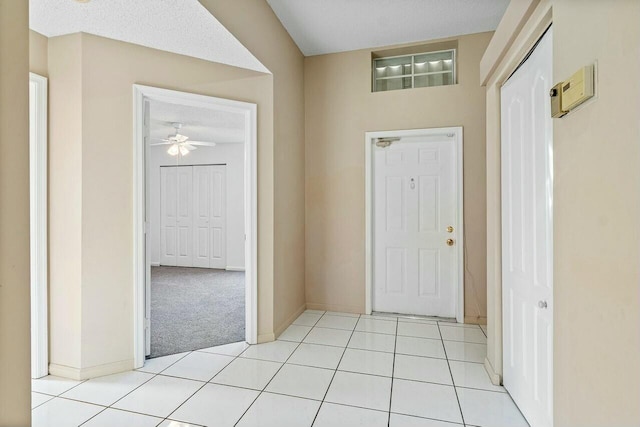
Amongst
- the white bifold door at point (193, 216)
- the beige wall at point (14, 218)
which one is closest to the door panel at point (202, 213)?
the white bifold door at point (193, 216)

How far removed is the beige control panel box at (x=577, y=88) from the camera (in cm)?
100

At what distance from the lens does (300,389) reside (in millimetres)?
2166

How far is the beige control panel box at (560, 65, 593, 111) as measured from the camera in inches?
39.4

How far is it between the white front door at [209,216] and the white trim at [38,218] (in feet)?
13.6

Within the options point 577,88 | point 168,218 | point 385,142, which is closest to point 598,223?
point 577,88

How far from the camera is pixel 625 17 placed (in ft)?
2.81

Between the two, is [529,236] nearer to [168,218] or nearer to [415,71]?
[415,71]

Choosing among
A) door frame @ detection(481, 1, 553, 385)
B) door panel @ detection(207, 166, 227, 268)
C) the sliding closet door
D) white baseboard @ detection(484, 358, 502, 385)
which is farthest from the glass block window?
the sliding closet door

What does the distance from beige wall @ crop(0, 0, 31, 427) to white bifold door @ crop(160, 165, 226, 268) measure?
18.9ft

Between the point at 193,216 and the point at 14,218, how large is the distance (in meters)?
6.13

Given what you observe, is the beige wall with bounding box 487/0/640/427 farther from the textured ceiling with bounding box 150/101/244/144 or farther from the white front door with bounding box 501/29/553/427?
the textured ceiling with bounding box 150/101/244/144

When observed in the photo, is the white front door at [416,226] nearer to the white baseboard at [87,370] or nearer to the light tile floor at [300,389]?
the light tile floor at [300,389]

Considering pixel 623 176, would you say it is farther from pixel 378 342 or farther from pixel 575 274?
pixel 378 342

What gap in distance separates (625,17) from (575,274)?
0.80m
